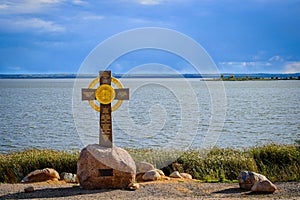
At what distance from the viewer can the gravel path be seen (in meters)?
12.3

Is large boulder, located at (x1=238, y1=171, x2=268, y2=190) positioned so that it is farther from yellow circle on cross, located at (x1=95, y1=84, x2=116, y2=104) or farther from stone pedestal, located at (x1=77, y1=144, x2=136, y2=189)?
yellow circle on cross, located at (x1=95, y1=84, x2=116, y2=104)

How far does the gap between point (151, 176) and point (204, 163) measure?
316 centimetres

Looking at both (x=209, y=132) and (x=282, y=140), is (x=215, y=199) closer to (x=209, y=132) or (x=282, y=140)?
(x=282, y=140)

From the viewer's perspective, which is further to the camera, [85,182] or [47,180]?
[47,180]

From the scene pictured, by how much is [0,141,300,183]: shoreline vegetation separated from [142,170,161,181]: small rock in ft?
5.49

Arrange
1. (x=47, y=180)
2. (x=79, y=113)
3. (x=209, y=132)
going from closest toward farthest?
(x=47, y=180) < (x=209, y=132) < (x=79, y=113)

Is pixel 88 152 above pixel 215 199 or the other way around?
above

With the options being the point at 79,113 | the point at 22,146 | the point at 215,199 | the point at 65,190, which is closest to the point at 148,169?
the point at 65,190

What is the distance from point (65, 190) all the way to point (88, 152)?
4.28 ft

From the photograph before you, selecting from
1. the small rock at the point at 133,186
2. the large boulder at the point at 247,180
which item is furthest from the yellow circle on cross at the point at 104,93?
the large boulder at the point at 247,180

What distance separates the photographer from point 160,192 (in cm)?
1280

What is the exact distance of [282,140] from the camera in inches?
1088

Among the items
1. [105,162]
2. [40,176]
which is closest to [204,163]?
[105,162]

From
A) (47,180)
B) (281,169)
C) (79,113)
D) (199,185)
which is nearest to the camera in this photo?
(199,185)
